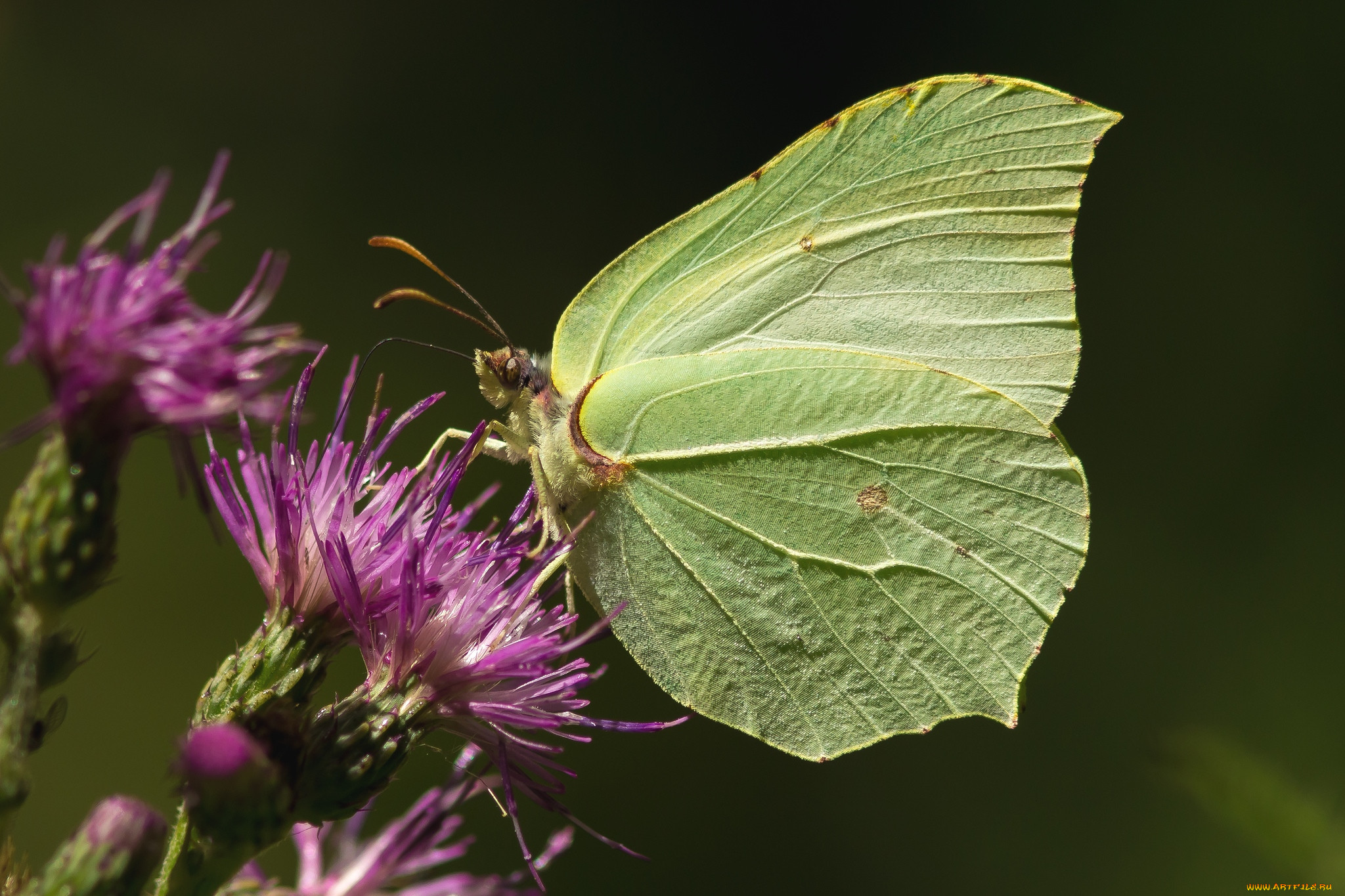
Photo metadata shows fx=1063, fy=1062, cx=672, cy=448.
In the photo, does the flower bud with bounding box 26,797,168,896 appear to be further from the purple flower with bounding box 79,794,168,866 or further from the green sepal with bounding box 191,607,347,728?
the green sepal with bounding box 191,607,347,728

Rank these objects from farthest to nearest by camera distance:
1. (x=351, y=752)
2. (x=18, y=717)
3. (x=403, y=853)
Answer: (x=403, y=853)
(x=351, y=752)
(x=18, y=717)

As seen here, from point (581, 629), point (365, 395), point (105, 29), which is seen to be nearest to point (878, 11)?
point (365, 395)

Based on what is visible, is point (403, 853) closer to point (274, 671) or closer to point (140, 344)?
point (274, 671)

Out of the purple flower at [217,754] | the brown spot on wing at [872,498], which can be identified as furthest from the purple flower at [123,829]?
the brown spot on wing at [872,498]

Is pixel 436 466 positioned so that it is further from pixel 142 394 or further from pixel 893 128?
pixel 893 128

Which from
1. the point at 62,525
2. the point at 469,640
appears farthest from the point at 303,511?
the point at 62,525

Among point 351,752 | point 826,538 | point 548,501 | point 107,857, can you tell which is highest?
point 107,857
